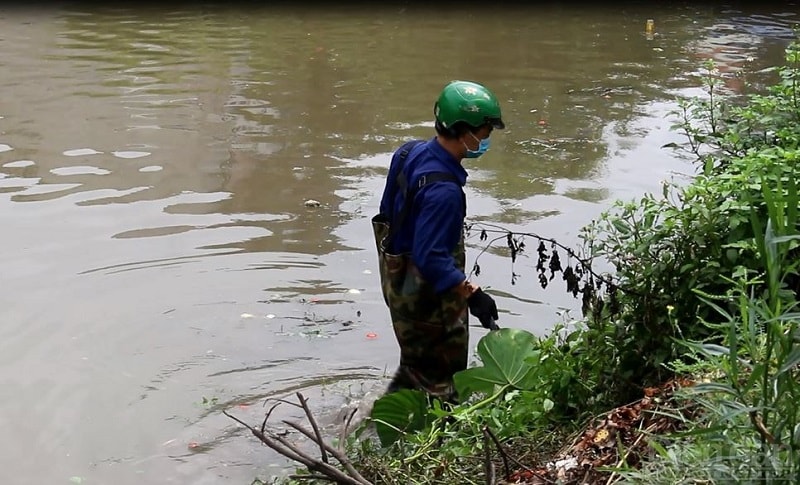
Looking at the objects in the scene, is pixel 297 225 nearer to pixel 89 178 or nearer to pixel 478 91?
pixel 89 178

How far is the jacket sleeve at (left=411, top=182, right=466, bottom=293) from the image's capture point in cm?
415

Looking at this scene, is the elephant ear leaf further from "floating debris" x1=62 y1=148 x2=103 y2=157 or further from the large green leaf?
"floating debris" x1=62 y1=148 x2=103 y2=157

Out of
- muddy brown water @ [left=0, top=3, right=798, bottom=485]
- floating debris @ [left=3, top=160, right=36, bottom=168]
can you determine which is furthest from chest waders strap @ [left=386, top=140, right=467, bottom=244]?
floating debris @ [left=3, top=160, right=36, bottom=168]

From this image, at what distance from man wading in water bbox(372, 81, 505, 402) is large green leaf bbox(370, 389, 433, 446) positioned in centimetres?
40

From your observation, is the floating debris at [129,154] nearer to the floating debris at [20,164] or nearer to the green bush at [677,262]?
the floating debris at [20,164]

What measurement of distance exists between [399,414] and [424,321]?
0.51 m

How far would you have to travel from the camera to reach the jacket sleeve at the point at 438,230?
4152 mm

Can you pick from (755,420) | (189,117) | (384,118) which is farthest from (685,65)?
(755,420)

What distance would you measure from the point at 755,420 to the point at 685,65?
11312 millimetres

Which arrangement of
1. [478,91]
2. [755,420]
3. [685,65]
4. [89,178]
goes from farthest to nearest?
[685,65], [89,178], [478,91], [755,420]

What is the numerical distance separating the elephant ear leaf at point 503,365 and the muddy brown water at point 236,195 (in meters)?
1.13

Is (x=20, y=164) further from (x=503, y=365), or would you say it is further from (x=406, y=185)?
(x=503, y=365)

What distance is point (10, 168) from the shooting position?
8523 mm

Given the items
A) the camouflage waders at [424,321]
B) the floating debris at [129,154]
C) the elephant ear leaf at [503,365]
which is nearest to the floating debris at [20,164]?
the floating debris at [129,154]
